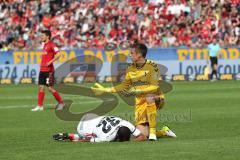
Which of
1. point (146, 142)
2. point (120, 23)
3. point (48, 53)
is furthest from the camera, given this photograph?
point (120, 23)

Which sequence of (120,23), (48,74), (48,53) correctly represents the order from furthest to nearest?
(120,23) → (48,74) → (48,53)

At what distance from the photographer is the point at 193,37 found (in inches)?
1602

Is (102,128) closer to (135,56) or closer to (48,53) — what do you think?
(135,56)

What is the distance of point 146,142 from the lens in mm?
13812

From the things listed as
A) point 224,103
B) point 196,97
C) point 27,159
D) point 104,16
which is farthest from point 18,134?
point 104,16

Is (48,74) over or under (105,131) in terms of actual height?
over

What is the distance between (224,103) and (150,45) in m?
16.2

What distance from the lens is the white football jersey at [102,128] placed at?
13891 mm

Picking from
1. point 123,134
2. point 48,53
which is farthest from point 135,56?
point 48,53

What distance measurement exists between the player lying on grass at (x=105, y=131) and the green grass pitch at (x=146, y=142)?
0.80ft

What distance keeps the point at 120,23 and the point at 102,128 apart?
28857 mm

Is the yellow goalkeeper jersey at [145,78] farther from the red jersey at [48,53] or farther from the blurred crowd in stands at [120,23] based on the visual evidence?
the blurred crowd in stands at [120,23]

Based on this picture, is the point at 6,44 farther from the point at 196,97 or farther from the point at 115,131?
the point at 115,131

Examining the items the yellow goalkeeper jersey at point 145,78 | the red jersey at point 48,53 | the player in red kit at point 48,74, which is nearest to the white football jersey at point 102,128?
the yellow goalkeeper jersey at point 145,78
